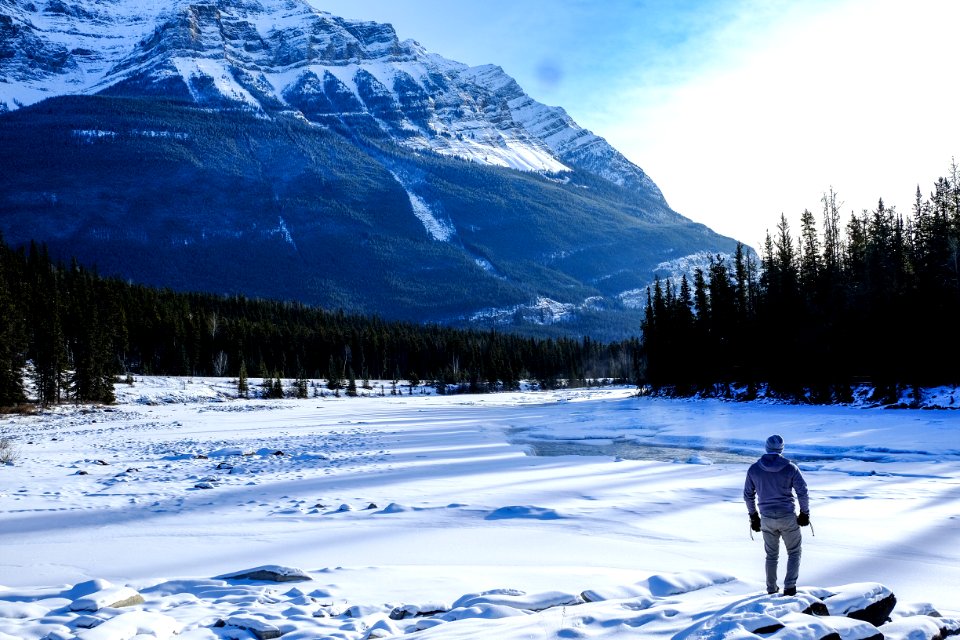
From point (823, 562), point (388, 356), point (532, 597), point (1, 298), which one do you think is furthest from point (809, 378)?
point (388, 356)

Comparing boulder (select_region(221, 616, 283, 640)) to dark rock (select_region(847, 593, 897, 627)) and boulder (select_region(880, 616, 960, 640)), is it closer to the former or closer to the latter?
dark rock (select_region(847, 593, 897, 627))

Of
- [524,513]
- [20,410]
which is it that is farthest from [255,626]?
[20,410]

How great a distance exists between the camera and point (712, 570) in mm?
8422

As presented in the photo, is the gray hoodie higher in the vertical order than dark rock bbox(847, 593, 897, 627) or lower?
higher

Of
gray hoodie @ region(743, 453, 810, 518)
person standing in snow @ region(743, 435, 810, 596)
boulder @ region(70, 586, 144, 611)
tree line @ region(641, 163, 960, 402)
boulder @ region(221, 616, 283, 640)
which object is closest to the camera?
boulder @ region(221, 616, 283, 640)

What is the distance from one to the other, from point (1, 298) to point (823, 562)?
2376 inches

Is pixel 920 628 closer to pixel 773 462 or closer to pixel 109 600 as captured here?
pixel 773 462

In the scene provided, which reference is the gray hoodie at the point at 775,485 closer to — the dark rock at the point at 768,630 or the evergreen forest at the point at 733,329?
the dark rock at the point at 768,630

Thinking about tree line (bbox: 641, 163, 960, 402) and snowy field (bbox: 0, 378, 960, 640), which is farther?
tree line (bbox: 641, 163, 960, 402)

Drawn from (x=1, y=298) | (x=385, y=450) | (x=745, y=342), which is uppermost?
(x=1, y=298)

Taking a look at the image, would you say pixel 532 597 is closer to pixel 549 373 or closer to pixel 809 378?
pixel 809 378

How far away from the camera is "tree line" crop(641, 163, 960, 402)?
125ft

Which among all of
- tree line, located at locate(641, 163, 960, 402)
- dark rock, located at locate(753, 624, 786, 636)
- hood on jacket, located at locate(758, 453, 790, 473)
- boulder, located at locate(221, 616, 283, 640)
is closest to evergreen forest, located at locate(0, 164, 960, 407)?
tree line, located at locate(641, 163, 960, 402)

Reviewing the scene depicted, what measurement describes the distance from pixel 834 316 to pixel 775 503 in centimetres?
4336
